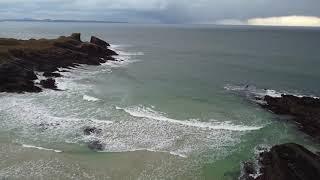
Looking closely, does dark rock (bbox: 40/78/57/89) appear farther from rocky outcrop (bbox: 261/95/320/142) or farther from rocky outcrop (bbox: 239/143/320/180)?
rocky outcrop (bbox: 239/143/320/180)

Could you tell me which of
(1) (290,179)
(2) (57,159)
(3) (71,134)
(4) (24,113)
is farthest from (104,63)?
(1) (290,179)

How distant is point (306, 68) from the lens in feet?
253

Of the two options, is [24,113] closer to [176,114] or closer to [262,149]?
[176,114]

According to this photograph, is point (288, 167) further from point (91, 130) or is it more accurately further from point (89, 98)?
point (89, 98)

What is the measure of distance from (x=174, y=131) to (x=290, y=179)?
12.9m

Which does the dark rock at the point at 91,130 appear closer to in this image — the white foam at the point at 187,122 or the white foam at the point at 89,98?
the white foam at the point at 187,122

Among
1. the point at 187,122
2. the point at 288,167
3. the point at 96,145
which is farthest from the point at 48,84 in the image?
the point at 288,167

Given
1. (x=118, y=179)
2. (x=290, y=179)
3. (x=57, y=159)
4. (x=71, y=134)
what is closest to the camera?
(x=290, y=179)

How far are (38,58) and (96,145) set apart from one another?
37.6 meters

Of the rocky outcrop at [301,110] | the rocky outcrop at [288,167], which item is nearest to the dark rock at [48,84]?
the rocky outcrop at [301,110]

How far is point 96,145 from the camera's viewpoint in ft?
97.1

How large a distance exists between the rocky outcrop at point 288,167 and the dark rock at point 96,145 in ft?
36.1

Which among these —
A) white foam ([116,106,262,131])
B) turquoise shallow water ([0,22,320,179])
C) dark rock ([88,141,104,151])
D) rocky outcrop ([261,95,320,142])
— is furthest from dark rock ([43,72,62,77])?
rocky outcrop ([261,95,320,142])

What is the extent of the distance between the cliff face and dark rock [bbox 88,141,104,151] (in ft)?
61.9
